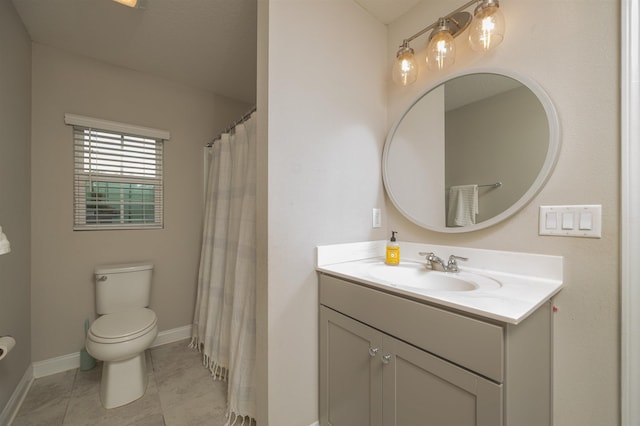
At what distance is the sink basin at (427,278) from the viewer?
1.05m

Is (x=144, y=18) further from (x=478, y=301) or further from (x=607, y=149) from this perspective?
(x=607, y=149)

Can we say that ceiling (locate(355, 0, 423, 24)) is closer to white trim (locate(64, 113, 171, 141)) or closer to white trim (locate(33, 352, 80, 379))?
white trim (locate(64, 113, 171, 141))

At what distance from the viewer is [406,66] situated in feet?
4.60

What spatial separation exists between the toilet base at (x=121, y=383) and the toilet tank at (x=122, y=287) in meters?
0.46

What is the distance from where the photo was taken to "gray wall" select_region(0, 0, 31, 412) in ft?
4.35

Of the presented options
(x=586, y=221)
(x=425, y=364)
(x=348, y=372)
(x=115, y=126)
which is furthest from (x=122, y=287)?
(x=586, y=221)

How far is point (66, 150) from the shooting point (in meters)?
1.84

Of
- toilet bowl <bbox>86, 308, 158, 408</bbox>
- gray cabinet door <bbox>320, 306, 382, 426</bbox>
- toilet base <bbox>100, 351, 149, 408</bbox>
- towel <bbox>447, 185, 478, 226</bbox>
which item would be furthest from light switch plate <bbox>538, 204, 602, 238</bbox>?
toilet base <bbox>100, 351, 149, 408</bbox>

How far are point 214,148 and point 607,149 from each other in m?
2.33

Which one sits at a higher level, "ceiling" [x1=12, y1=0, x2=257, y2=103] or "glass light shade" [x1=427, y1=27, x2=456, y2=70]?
"ceiling" [x1=12, y1=0, x2=257, y2=103]

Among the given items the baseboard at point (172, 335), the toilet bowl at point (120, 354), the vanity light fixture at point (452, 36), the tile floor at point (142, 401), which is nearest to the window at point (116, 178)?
the toilet bowl at point (120, 354)

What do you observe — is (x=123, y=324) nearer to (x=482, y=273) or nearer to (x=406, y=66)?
(x=482, y=273)

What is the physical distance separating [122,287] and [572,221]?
8.86 feet

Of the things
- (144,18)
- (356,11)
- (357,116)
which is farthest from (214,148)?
(356,11)
